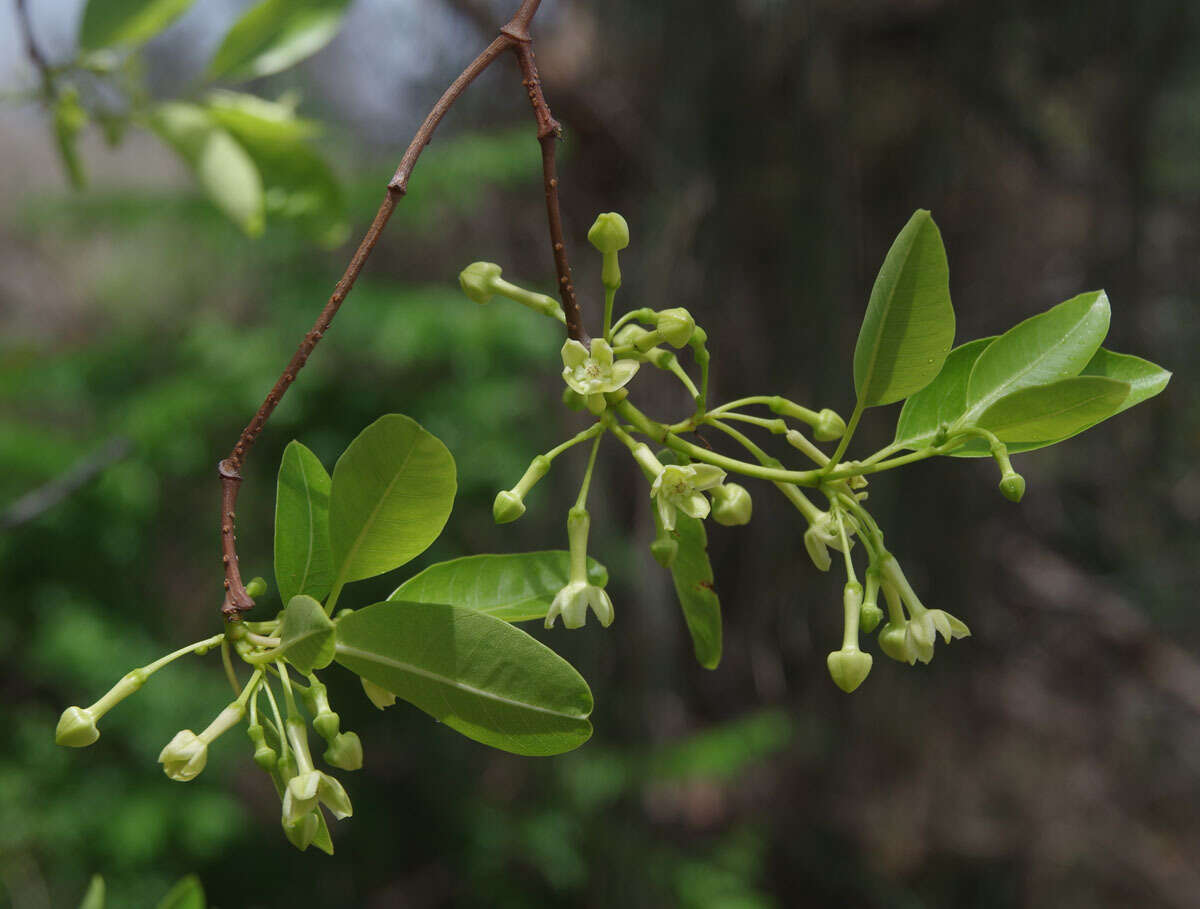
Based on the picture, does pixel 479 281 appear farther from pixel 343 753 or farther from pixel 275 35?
pixel 275 35

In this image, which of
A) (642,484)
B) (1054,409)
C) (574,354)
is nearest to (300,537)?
(574,354)

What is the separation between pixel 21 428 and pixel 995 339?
2.60 metres

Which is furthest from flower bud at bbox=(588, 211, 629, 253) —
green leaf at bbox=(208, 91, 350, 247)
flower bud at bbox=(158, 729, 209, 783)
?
green leaf at bbox=(208, 91, 350, 247)

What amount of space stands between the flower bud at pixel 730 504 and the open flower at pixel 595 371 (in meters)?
0.08

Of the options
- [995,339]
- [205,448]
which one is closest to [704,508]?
[995,339]

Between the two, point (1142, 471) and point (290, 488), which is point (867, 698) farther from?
point (290, 488)

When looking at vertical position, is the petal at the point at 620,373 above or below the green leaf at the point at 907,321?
below

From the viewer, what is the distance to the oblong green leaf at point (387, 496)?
46cm

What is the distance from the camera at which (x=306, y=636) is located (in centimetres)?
44

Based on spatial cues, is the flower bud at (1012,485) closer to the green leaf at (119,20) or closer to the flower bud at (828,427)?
the flower bud at (828,427)

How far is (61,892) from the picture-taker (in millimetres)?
2330

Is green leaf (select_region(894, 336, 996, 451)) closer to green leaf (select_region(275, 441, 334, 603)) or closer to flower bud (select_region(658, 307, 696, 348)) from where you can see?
flower bud (select_region(658, 307, 696, 348))

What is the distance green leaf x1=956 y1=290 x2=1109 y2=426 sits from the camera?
54cm

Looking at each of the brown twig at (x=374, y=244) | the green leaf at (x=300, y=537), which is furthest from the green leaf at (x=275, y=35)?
the green leaf at (x=300, y=537)
